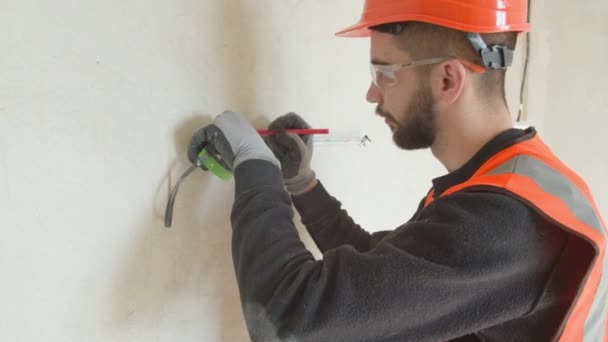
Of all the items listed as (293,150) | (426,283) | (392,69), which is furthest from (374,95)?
(426,283)

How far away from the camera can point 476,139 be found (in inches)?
31.7

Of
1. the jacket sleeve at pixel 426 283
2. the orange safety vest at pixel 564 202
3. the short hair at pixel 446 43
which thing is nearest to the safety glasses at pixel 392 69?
the short hair at pixel 446 43

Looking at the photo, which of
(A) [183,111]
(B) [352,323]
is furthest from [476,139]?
(A) [183,111]

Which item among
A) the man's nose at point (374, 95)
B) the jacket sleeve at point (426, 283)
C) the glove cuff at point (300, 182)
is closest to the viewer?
the jacket sleeve at point (426, 283)

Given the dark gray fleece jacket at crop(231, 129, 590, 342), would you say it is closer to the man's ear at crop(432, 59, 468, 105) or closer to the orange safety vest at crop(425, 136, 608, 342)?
the orange safety vest at crop(425, 136, 608, 342)

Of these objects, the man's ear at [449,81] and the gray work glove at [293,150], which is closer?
the man's ear at [449,81]

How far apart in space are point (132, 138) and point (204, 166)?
0.48ft

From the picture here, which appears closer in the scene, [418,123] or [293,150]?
[418,123]

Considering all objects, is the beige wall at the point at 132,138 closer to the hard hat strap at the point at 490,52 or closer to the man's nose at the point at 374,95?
the man's nose at the point at 374,95

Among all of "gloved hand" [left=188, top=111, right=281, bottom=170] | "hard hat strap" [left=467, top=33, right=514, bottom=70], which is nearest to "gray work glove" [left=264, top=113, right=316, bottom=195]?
"gloved hand" [left=188, top=111, right=281, bottom=170]

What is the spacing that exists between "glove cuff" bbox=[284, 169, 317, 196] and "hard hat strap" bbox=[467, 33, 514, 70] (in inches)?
17.5

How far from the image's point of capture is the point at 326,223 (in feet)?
3.48

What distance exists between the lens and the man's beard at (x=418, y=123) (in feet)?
2.68

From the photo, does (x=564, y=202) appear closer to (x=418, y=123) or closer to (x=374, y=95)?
(x=418, y=123)
